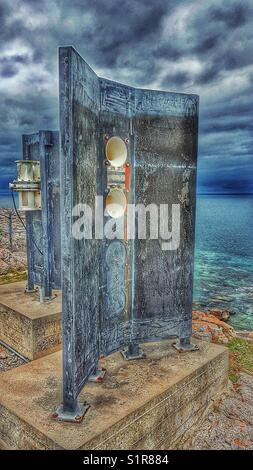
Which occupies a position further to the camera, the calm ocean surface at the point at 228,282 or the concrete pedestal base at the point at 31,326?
the calm ocean surface at the point at 228,282

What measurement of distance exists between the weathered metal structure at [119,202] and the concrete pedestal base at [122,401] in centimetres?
22

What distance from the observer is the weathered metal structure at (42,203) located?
22.7 feet

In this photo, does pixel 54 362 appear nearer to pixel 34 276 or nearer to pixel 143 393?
pixel 143 393

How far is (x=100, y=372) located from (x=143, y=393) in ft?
2.20

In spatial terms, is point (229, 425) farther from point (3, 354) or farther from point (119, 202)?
point (3, 354)

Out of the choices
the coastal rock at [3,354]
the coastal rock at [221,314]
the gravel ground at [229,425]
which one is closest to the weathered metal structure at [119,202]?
the gravel ground at [229,425]

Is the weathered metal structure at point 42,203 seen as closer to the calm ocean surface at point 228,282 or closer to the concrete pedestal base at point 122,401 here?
the concrete pedestal base at point 122,401

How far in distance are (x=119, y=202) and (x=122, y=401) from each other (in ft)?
7.39

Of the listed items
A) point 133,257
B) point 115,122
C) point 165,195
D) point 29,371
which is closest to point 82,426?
point 29,371

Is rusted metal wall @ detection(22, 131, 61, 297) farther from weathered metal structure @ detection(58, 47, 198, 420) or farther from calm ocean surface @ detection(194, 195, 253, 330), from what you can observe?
calm ocean surface @ detection(194, 195, 253, 330)

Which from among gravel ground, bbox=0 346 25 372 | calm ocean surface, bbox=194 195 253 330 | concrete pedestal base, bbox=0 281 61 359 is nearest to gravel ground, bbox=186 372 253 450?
concrete pedestal base, bbox=0 281 61 359

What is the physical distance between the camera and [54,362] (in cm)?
464

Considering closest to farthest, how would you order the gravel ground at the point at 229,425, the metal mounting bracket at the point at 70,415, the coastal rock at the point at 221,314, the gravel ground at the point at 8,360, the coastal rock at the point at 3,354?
1. the metal mounting bracket at the point at 70,415
2. the gravel ground at the point at 229,425
3. the gravel ground at the point at 8,360
4. the coastal rock at the point at 3,354
5. the coastal rock at the point at 221,314

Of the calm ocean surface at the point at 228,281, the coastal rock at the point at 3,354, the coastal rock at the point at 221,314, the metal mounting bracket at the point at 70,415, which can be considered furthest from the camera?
the calm ocean surface at the point at 228,281
